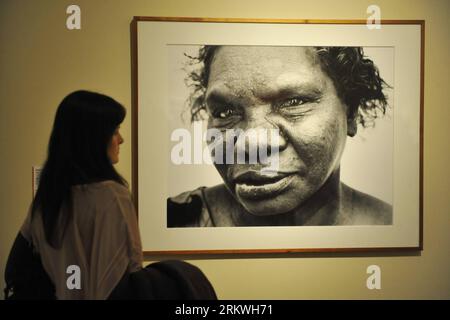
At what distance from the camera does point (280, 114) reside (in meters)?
1.98

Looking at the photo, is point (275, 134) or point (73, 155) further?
point (275, 134)

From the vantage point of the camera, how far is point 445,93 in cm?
207

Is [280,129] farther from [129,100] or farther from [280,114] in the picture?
[129,100]

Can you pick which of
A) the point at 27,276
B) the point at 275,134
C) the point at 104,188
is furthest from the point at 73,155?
the point at 275,134

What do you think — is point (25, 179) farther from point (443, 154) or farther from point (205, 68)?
point (443, 154)

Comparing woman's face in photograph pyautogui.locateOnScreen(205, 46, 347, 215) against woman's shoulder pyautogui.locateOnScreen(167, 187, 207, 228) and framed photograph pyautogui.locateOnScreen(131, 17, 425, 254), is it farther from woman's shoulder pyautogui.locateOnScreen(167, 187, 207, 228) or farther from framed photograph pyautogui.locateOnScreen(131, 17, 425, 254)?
woman's shoulder pyautogui.locateOnScreen(167, 187, 207, 228)

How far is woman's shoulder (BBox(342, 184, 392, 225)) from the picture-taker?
2031 millimetres

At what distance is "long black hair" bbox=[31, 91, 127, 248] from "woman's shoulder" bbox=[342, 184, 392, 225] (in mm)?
1032

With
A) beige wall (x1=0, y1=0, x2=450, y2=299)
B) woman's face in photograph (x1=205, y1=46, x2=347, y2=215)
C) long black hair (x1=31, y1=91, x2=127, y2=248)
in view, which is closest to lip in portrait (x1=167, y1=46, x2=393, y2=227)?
woman's face in photograph (x1=205, y1=46, x2=347, y2=215)

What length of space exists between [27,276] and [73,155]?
1.00 ft

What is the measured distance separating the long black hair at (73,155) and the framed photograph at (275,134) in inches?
25.0

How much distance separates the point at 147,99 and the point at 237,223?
573 millimetres

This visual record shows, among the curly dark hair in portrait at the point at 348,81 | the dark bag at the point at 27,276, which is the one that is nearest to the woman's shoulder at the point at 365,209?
the curly dark hair in portrait at the point at 348,81

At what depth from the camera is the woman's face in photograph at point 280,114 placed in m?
1.97
